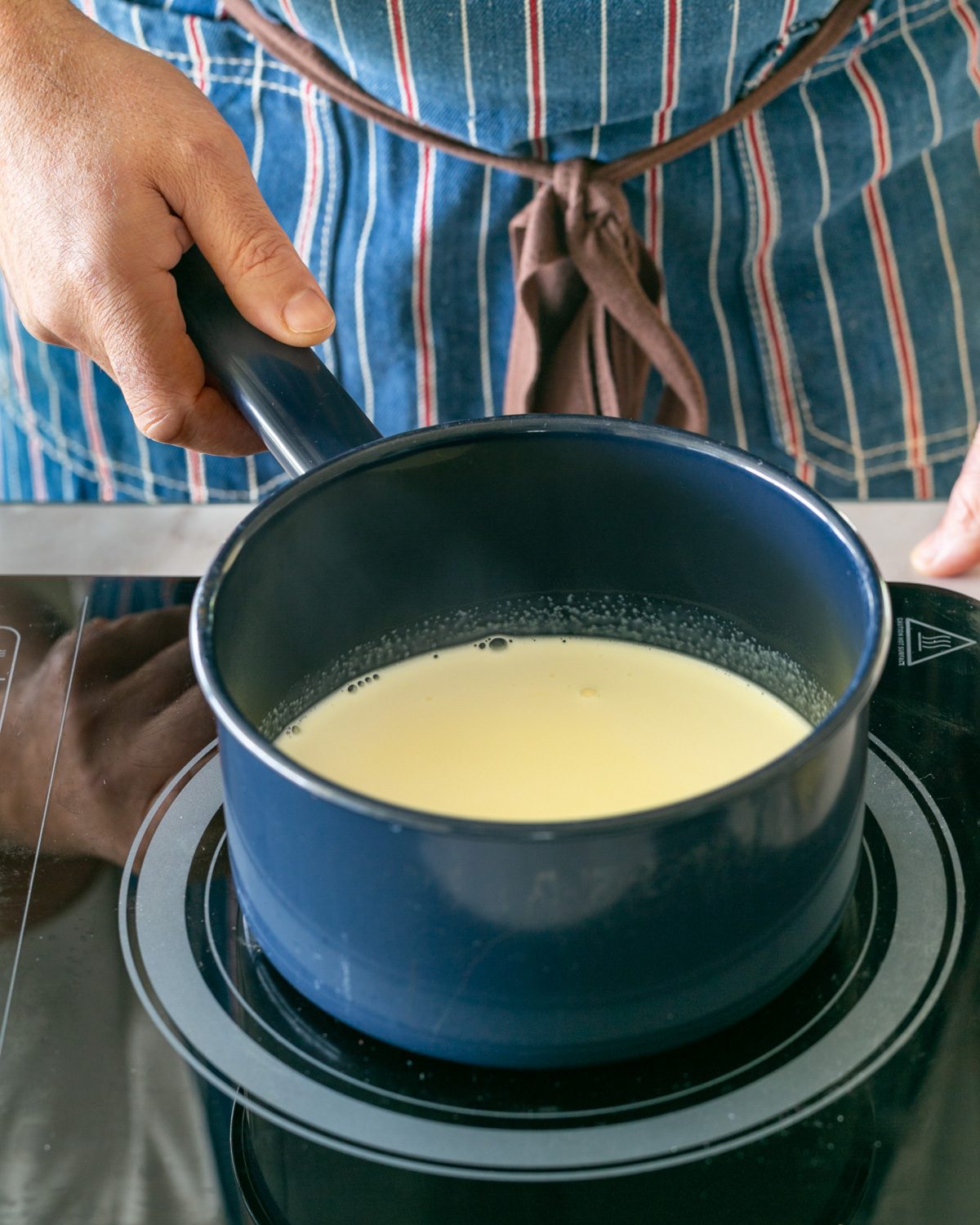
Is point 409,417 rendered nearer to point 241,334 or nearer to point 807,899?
point 241,334

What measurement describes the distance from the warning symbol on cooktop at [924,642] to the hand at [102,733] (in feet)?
1.10

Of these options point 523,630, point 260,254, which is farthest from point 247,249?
point 523,630

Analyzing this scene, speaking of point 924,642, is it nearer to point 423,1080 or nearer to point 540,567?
point 540,567

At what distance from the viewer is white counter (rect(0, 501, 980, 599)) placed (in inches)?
30.1

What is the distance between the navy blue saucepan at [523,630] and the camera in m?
0.38

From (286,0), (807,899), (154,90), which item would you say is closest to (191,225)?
(154,90)

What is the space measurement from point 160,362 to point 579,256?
1.11 ft

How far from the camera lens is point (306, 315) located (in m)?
0.63

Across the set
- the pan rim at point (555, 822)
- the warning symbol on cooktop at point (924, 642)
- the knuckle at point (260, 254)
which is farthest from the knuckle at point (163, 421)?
the warning symbol on cooktop at point (924, 642)

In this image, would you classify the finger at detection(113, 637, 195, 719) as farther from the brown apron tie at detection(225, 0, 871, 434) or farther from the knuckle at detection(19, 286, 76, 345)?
the brown apron tie at detection(225, 0, 871, 434)

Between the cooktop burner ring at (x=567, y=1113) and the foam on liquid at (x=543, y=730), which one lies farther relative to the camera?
the foam on liquid at (x=543, y=730)

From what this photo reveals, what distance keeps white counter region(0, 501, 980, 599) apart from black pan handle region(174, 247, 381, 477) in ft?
0.49

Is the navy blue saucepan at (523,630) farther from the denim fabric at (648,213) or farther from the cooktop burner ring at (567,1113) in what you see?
the denim fabric at (648,213)

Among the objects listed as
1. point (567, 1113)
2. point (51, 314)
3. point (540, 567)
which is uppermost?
point (51, 314)
